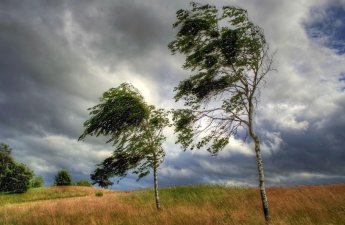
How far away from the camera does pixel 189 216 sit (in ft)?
44.7

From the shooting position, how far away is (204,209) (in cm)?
1636

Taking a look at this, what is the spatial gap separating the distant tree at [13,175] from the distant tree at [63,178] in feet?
15.0

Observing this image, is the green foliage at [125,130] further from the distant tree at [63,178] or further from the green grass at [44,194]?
the distant tree at [63,178]

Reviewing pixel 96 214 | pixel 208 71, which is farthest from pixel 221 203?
pixel 208 71

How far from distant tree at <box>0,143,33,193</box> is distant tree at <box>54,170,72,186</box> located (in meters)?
4.57

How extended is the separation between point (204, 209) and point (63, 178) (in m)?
38.4

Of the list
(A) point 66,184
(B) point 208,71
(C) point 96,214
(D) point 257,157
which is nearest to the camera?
(D) point 257,157

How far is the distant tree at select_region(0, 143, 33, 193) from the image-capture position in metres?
44.8

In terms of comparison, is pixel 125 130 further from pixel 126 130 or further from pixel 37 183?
pixel 37 183

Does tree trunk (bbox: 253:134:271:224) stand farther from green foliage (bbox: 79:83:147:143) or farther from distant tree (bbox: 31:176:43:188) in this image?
distant tree (bbox: 31:176:43:188)

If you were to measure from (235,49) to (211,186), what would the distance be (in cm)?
1640

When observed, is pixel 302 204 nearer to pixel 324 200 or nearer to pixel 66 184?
pixel 324 200

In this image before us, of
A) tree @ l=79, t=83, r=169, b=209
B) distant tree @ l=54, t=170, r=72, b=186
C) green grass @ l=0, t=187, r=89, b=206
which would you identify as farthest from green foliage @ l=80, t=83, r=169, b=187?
distant tree @ l=54, t=170, r=72, b=186

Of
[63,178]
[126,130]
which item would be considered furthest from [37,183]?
[126,130]
